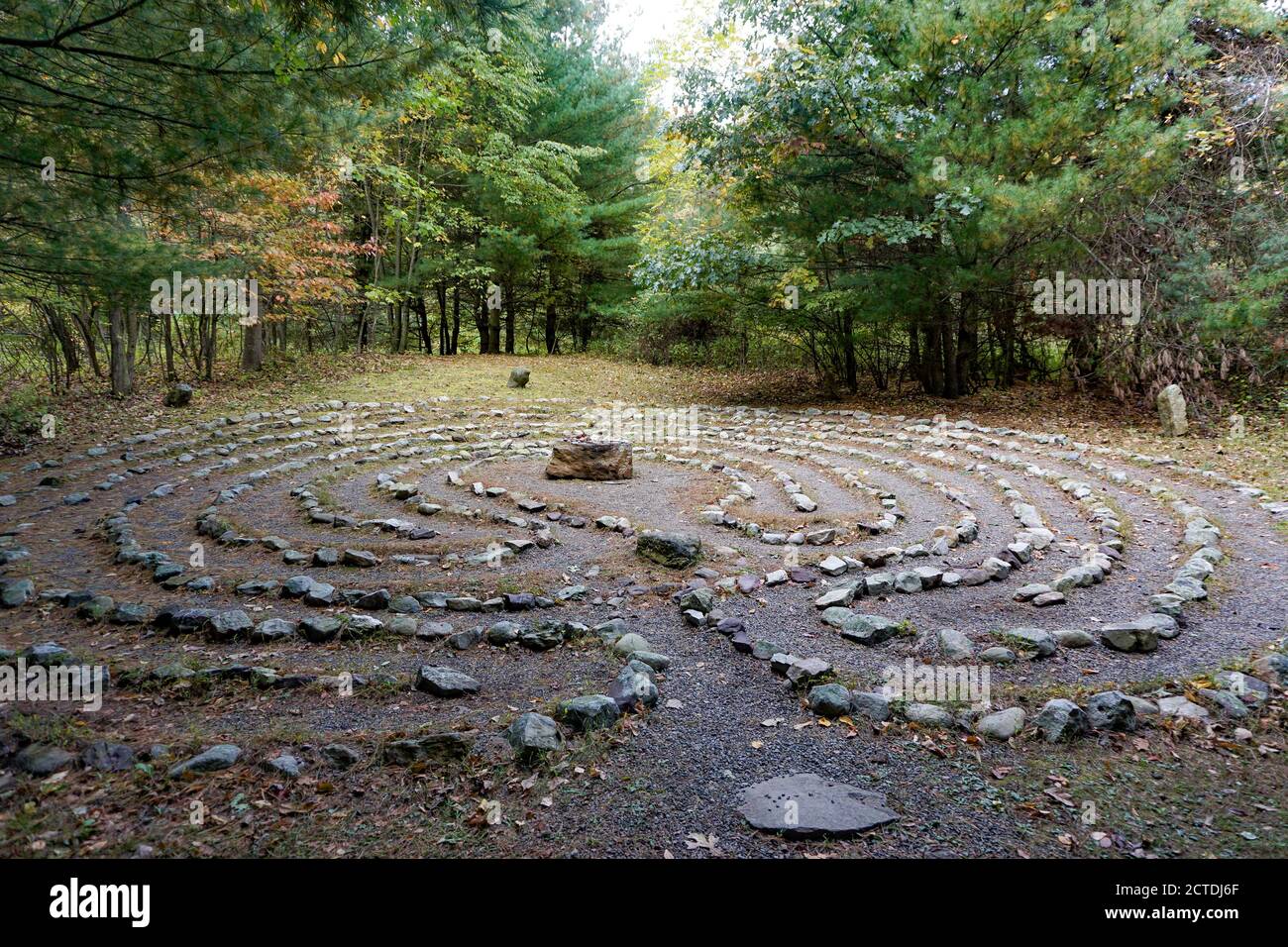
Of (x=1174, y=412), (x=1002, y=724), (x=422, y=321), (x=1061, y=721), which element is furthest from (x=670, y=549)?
(x=422, y=321)

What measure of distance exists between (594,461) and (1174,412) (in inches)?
314

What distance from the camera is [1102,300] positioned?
10.7 metres

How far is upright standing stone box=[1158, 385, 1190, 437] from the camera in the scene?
948 cm

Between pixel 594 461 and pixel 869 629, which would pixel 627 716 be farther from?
pixel 594 461

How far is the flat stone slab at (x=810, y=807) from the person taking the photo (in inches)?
93.0

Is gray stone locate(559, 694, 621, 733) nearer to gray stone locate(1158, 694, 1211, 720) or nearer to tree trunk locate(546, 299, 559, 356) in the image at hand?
gray stone locate(1158, 694, 1211, 720)

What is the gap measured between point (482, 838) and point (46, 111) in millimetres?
6588

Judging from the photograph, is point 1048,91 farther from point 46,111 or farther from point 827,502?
point 46,111

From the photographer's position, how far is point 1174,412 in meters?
9.49

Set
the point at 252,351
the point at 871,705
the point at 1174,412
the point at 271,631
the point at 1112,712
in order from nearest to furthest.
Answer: the point at 1112,712 → the point at 871,705 → the point at 271,631 → the point at 1174,412 → the point at 252,351

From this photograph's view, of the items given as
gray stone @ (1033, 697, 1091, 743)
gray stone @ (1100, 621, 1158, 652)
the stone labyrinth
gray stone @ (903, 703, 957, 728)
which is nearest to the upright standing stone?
the stone labyrinth

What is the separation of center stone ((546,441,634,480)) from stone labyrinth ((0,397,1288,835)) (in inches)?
8.7
